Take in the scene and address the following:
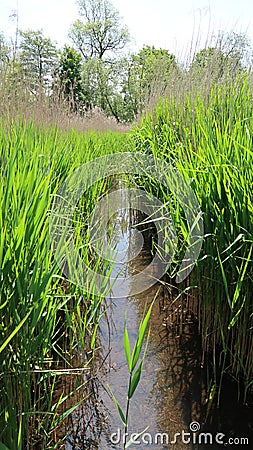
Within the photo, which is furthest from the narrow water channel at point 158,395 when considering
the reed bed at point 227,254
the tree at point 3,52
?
the tree at point 3,52

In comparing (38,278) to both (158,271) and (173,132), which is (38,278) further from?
(173,132)

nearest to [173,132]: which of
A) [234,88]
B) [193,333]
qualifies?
[234,88]

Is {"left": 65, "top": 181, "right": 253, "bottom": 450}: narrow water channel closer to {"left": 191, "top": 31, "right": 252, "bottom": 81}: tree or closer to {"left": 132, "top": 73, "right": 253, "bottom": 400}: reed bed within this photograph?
{"left": 132, "top": 73, "right": 253, "bottom": 400}: reed bed

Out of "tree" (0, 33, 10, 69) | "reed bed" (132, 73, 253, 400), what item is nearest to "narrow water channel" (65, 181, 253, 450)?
"reed bed" (132, 73, 253, 400)

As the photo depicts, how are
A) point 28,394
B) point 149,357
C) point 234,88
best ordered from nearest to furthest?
1. point 28,394
2. point 149,357
3. point 234,88

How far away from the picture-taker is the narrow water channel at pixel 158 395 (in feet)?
4.23

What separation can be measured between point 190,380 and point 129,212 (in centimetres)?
278

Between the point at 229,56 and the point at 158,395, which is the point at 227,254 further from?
the point at 229,56

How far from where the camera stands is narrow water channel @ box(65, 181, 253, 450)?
129cm

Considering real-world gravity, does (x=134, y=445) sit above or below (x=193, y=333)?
below

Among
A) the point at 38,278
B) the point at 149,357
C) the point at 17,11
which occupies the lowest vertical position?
the point at 149,357

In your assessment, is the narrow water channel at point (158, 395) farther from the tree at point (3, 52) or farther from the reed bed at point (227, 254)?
the tree at point (3, 52)

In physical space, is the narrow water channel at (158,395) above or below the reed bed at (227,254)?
below

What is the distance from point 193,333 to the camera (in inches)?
75.7
